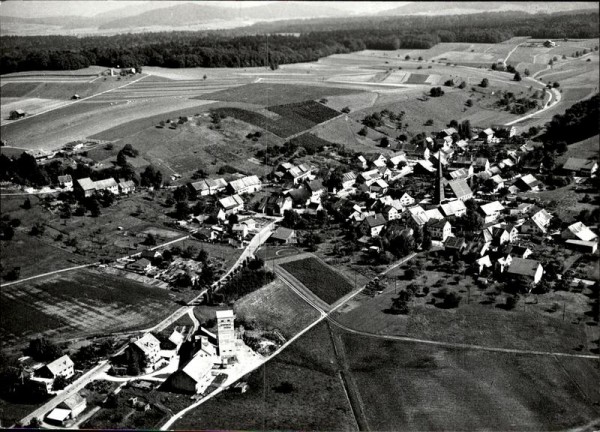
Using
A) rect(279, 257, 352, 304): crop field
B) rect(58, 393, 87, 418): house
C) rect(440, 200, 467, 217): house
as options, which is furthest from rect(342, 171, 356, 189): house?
rect(58, 393, 87, 418): house

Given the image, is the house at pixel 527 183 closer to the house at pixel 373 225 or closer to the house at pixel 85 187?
the house at pixel 373 225

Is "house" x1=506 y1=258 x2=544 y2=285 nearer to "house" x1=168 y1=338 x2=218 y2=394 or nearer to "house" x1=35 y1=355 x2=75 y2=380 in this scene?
"house" x1=168 y1=338 x2=218 y2=394

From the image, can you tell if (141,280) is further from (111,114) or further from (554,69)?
(554,69)

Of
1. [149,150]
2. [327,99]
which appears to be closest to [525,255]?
[149,150]

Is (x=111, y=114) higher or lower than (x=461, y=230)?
higher

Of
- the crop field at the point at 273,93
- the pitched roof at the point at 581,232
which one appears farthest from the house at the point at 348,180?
the crop field at the point at 273,93

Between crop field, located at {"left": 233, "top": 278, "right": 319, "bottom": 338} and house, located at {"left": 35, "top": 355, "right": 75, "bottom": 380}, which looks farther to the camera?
crop field, located at {"left": 233, "top": 278, "right": 319, "bottom": 338}
